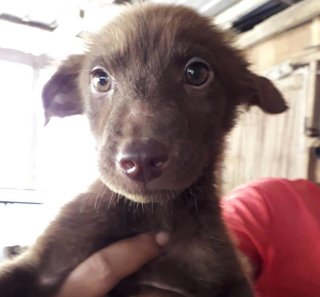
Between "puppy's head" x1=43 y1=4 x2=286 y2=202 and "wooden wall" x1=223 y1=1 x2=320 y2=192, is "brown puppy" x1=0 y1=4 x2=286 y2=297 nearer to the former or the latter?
"puppy's head" x1=43 y1=4 x2=286 y2=202

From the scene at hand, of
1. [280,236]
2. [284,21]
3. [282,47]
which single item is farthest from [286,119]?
[280,236]

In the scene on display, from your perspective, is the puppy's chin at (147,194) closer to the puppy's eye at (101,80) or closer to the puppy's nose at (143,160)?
the puppy's nose at (143,160)

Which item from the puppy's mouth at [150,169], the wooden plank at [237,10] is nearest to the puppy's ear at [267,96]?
the puppy's mouth at [150,169]

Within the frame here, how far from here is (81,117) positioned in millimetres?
2260

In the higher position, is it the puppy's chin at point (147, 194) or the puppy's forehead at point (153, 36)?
the puppy's forehead at point (153, 36)

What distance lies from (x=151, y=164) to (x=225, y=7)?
297 cm

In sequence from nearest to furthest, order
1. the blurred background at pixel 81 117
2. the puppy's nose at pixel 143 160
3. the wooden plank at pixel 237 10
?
the puppy's nose at pixel 143 160, the blurred background at pixel 81 117, the wooden plank at pixel 237 10

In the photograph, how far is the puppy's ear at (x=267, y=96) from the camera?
5.68 feet

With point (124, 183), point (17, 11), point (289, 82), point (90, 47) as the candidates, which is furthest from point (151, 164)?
point (17, 11)

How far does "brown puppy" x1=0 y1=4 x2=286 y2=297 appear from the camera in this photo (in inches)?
48.9

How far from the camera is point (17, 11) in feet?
15.1

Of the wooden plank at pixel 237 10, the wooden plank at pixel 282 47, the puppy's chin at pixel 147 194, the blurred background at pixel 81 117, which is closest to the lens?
the puppy's chin at pixel 147 194

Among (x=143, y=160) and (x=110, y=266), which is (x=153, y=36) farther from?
(x=110, y=266)

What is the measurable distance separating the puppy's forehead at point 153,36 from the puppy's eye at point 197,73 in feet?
0.11
